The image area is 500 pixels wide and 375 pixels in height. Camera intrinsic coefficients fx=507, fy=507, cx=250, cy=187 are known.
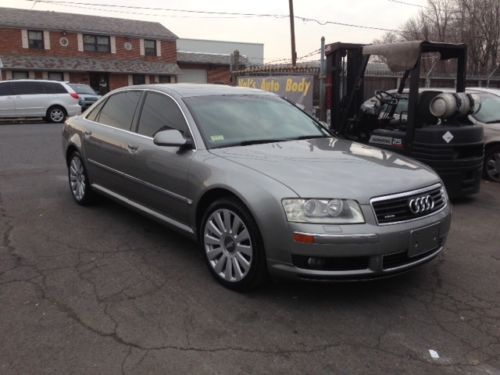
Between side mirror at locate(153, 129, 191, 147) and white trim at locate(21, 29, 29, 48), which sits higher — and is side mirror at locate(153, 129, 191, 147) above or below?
below

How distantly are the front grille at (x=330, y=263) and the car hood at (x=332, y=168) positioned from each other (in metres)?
0.41

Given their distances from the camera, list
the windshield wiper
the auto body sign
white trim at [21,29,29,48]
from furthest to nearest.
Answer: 1. white trim at [21,29,29,48]
2. the auto body sign
3. the windshield wiper

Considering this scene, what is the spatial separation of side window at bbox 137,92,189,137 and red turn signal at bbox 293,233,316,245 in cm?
155

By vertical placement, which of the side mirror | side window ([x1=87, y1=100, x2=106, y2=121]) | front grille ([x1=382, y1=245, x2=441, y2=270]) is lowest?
front grille ([x1=382, y1=245, x2=441, y2=270])

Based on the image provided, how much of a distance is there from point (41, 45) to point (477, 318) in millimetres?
37845

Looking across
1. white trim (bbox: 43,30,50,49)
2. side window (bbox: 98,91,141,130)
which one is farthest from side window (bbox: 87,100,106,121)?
white trim (bbox: 43,30,50,49)

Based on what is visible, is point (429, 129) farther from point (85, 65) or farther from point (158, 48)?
point (158, 48)

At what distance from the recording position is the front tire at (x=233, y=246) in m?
3.55

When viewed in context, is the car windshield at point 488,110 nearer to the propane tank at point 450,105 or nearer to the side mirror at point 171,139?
the propane tank at point 450,105

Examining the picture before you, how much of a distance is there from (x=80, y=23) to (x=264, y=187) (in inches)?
1504

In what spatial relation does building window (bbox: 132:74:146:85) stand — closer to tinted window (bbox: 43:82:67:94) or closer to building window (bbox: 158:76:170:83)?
building window (bbox: 158:76:170:83)

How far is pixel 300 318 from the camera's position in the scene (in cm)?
341

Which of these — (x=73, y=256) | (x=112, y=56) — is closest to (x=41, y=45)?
(x=112, y=56)

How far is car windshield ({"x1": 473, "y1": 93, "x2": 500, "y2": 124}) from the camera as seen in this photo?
7.98 m
